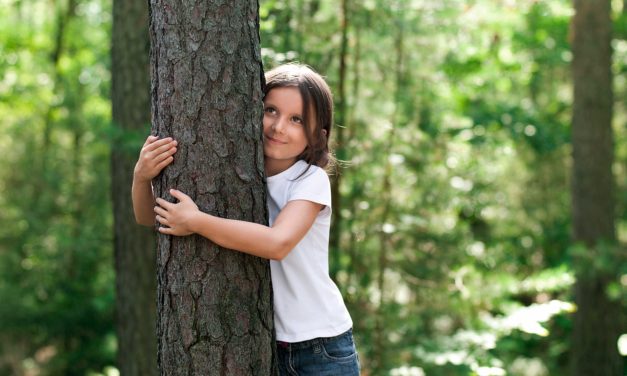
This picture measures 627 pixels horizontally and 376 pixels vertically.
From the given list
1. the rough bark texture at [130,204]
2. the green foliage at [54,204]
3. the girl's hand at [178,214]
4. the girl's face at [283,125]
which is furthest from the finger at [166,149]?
the green foliage at [54,204]

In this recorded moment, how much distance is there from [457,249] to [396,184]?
809 mm

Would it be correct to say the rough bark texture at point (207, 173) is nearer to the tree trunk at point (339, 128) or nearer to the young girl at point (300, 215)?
the young girl at point (300, 215)

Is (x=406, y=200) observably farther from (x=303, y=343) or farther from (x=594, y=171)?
(x=594, y=171)

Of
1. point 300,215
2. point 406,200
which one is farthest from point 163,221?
point 406,200

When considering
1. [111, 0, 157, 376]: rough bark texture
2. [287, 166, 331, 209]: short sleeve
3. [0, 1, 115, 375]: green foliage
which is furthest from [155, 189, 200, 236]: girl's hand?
[0, 1, 115, 375]: green foliage

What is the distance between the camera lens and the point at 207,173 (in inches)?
82.9

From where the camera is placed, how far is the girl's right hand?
2107 millimetres

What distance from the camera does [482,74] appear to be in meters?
7.33

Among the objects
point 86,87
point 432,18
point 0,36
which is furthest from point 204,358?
point 0,36

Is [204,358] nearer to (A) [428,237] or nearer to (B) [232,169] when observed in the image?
A: (B) [232,169]

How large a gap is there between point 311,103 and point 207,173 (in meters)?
0.56

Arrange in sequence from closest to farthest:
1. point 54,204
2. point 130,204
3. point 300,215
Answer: point 300,215, point 130,204, point 54,204

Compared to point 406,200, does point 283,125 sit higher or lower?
higher

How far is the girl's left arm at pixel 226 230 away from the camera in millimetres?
2049
